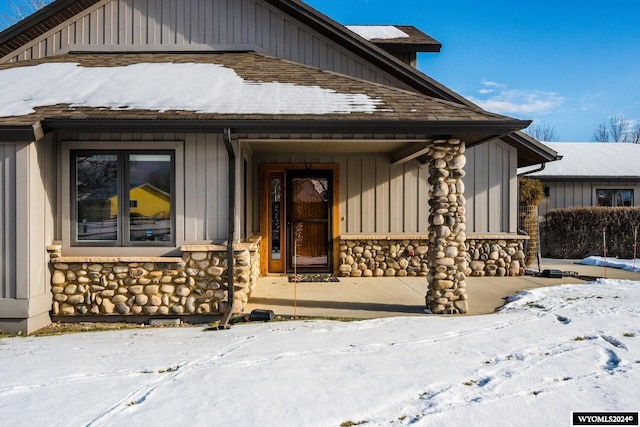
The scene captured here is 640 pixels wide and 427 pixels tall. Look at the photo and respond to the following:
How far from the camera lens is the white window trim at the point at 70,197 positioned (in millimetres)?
5613

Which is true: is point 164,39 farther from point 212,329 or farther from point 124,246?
point 212,329

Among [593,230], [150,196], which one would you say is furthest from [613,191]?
[150,196]

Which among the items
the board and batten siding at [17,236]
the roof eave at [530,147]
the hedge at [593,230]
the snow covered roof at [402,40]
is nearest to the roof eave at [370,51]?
the roof eave at [530,147]

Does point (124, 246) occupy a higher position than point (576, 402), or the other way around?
point (124, 246)

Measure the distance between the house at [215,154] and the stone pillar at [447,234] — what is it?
0.02 m

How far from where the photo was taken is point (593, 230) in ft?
41.8

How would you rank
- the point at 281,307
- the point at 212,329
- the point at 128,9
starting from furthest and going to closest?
the point at 128,9
the point at 281,307
the point at 212,329

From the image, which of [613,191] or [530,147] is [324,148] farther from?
[613,191]

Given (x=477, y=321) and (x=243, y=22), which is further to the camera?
(x=243, y=22)

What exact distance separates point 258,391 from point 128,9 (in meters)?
8.43

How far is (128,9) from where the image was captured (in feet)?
27.7

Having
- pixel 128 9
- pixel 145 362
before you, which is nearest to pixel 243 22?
pixel 128 9

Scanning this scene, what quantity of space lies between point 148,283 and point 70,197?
160 cm

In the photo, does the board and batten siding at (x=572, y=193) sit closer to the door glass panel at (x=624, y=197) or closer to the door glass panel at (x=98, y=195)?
the door glass panel at (x=624, y=197)
